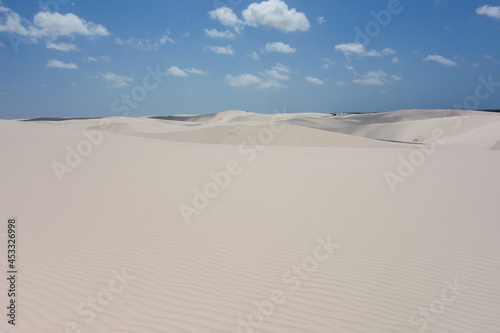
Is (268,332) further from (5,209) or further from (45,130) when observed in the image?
(45,130)

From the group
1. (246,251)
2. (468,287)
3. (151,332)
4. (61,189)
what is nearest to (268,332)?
(151,332)

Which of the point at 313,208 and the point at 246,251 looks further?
the point at 313,208

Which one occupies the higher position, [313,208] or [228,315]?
[313,208]

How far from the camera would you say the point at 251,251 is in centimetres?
546

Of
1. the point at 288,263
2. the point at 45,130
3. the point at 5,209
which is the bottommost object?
the point at 288,263

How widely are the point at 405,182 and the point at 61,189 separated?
10330 millimetres

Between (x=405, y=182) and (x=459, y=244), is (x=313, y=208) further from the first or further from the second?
(x=405, y=182)

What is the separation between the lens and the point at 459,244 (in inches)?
229

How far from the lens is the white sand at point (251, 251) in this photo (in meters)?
3.74

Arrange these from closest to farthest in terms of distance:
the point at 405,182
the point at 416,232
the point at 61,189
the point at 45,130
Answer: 1. the point at 416,232
2. the point at 61,189
3. the point at 405,182
4. the point at 45,130

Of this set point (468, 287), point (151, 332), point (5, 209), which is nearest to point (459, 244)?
point (468, 287)

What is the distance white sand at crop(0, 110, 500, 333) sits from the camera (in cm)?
374

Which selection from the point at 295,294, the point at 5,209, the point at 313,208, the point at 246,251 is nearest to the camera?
the point at 295,294

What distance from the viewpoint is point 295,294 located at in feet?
13.8
